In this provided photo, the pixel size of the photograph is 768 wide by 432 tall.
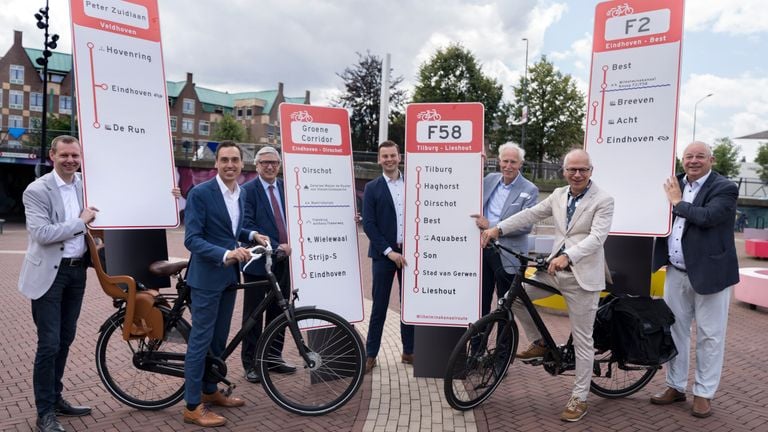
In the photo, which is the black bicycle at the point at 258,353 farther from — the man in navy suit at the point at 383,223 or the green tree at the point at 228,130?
the green tree at the point at 228,130

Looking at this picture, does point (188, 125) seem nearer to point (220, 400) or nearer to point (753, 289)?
point (753, 289)

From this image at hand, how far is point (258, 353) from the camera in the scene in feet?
13.1

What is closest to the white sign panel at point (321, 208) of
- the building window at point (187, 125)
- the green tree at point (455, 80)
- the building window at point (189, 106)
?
the green tree at point (455, 80)

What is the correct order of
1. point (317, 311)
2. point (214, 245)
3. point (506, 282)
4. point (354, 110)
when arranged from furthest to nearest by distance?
point (354, 110) < point (506, 282) < point (317, 311) < point (214, 245)

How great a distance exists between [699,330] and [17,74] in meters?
69.9

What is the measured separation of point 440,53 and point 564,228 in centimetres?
3579

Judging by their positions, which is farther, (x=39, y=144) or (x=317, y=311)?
(x=39, y=144)

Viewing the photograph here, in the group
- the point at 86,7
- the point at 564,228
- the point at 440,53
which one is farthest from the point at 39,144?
the point at 564,228

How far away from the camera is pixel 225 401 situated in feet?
13.8

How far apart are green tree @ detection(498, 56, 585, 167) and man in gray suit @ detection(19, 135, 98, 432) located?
32.9 m

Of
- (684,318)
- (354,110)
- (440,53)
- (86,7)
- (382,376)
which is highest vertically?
(440,53)

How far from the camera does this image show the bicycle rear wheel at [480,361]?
3.98 meters

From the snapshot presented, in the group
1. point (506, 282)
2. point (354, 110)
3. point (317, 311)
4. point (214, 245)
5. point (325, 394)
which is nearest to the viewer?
point (214, 245)

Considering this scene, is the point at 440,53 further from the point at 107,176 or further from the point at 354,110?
the point at 107,176
